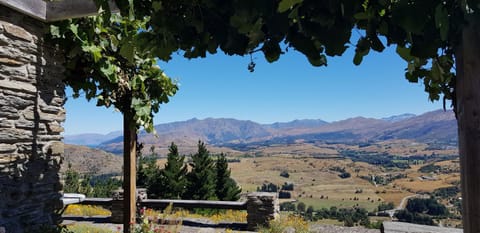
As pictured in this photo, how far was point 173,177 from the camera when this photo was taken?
1450cm

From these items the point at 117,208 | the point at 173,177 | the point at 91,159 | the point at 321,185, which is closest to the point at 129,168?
the point at 117,208

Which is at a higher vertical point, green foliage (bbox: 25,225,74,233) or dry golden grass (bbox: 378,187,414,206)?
green foliage (bbox: 25,225,74,233)

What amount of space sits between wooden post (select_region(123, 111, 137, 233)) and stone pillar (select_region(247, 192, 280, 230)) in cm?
269

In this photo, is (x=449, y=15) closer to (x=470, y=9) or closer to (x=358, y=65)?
(x=470, y=9)

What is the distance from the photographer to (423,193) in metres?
50.6

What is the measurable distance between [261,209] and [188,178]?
355 inches

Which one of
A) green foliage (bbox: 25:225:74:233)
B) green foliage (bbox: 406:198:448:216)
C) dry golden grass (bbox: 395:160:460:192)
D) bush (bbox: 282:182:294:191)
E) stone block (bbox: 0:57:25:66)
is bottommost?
bush (bbox: 282:182:294:191)

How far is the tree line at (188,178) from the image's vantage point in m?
14.3

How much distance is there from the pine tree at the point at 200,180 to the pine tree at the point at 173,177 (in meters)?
0.36

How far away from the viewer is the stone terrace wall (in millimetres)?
3121

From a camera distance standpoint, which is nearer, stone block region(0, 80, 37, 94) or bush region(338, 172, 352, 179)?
stone block region(0, 80, 37, 94)

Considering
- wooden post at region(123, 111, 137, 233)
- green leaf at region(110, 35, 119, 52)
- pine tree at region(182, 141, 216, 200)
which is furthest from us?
pine tree at region(182, 141, 216, 200)

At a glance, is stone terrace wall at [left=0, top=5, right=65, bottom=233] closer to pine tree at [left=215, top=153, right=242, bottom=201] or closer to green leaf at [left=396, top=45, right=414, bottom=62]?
green leaf at [left=396, top=45, right=414, bottom=62]

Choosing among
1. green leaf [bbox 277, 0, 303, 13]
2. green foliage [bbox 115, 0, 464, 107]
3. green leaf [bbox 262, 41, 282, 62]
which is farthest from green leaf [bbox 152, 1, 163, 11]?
green leaf [bbox 277, 0, 303, 13]
